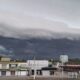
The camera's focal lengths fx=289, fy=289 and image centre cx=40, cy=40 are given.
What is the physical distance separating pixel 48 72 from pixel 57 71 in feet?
12.0

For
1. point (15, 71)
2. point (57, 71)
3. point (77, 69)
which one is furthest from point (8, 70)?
point (77, 69)

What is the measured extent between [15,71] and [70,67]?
65.3ft

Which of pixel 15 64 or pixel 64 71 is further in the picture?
pixel 15 64

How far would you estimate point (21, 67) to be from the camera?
107m

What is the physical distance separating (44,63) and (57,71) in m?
8.94

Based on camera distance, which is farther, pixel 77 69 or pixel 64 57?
pixel 64 57

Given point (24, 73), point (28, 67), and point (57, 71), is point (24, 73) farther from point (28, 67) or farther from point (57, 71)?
point (57, 71)

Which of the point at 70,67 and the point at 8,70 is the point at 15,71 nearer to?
the point at 8,70

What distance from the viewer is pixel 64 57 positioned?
112 meters

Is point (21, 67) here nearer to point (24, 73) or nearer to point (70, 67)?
point (24, 73)

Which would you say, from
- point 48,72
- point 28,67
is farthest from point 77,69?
point 28,67

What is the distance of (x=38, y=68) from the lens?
10712 cm

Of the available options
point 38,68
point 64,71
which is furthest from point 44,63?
point 64,71

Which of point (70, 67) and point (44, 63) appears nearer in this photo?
point (70, 67)
